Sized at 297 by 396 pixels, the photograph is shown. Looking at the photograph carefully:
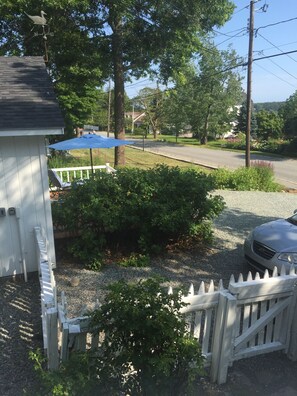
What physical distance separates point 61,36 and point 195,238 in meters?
12.4

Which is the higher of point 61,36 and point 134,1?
point 134,1

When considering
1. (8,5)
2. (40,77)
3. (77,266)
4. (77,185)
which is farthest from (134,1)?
(77,266)

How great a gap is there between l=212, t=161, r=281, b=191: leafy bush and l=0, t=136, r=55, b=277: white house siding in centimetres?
985

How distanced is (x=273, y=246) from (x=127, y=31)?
13409 mm

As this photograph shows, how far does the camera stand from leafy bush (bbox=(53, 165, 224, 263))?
6.15 metres

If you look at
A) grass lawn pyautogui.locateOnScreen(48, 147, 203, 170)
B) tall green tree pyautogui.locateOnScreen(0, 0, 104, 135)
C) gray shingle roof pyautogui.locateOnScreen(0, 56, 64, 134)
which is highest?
tall green tree pyautogui.locateOnScreen(0, 0, 104, 135)

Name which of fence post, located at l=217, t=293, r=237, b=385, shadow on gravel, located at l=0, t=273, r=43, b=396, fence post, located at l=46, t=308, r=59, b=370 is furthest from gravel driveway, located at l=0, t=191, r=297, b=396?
fence post, located at l=46, t=308, r=59, b=370

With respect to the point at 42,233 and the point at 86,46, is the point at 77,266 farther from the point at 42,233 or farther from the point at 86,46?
the point at 86,46

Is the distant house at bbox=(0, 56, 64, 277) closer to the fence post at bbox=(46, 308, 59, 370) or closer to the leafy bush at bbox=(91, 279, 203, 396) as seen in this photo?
the fence post at bbox=(46, 308, 59, 370)

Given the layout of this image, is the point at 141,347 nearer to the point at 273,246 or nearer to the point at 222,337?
the point at 222,337

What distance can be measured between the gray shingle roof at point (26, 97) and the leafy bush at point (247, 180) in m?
9.57

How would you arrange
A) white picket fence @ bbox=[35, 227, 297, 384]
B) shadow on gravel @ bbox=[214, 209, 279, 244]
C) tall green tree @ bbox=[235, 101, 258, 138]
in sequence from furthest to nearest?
tall green tree @ bbox=[235, 101, 258, 138] < shadow on gravel @ bbox=[214, 209, 279, 244] < white picket fence @ bbox=[35, 227, 297, 384]

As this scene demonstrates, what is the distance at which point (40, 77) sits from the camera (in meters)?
6.25

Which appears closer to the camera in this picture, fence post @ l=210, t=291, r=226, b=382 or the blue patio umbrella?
fence post @ l=210, t=291, r=226, b=382
